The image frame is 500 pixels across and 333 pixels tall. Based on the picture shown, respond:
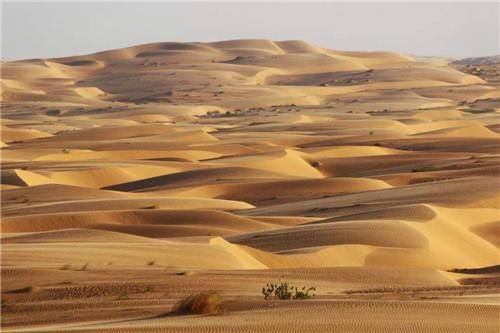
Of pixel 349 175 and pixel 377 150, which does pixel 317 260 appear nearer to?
pixel 349 175

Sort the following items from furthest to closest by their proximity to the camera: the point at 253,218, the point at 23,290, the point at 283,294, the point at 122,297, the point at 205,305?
the point at 253,218 < the point at 23,290 < the point at 122,297 < the point at 283,294 < the point at 205,305

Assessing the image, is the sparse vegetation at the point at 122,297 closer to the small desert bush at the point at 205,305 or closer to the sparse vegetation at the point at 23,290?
the sparse vegetation at the point at 23,290

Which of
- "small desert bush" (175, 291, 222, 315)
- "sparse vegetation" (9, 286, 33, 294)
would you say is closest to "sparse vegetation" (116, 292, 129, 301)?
"sparse vegetation" (9, 286, 33, 294)

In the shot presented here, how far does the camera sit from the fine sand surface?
11.5m

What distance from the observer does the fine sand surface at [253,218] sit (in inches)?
Answer: 453

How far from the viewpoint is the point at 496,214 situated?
90.1 ft

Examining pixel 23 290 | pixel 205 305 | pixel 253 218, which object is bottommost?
pixel 253 218

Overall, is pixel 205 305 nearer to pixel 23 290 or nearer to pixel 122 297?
pixel 122 297

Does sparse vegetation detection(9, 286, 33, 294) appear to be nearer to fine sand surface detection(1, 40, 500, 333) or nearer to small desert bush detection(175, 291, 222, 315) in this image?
fine sand surface detection(1, 40, 500, 333)

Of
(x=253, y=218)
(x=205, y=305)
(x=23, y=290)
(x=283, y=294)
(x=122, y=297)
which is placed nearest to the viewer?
(x=205, y=305)

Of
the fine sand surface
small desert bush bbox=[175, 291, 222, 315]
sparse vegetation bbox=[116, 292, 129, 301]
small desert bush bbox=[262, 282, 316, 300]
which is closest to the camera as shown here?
small desert bush bbox=[175, 291, 222, 315]

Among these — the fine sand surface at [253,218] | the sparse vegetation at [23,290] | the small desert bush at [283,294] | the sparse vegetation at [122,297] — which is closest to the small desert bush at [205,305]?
the fine sand surface at [253,218]

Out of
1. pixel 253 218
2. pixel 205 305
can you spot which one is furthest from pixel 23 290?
pixel 253 218

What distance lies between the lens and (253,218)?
86.3 ft
